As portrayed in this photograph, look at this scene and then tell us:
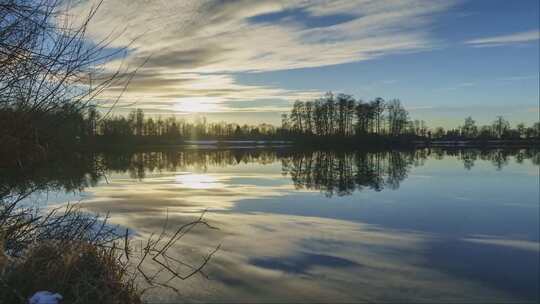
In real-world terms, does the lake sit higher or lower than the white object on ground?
lower

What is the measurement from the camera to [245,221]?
11672mm

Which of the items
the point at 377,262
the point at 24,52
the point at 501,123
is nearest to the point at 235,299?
the point at 377,262

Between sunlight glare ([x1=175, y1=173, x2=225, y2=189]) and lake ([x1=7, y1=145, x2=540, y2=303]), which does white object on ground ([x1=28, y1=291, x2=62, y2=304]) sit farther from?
sunlight glare ([x1=175, y1=173, x2=225, y2=189])

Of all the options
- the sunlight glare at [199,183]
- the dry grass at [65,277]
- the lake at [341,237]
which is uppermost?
the dry grass at [65,277]

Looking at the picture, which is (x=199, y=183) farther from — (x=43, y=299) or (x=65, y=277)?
(x=43, y=299)

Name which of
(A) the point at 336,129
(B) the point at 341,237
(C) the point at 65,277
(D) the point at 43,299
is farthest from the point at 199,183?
(A) the point at 336,129

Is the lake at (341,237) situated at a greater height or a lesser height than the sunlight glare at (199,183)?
lesser

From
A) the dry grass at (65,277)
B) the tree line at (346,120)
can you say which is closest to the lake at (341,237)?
the dry grass at (65,277)

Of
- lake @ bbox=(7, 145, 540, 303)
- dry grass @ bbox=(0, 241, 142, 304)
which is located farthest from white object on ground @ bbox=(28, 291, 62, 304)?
lake @ bbox=(7, 145, 540, 303)

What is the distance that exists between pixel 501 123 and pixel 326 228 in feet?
488

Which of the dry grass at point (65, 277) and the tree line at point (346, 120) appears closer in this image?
the dry grass at point (65, 277)

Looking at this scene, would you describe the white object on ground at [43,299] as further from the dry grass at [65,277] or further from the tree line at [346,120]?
the tree line at [346,120]

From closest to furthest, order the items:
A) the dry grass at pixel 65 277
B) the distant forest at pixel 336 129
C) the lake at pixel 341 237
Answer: the dry grass at pixel 65 277, the lake at pixel 341 237, the distant forest at pixel 336 129

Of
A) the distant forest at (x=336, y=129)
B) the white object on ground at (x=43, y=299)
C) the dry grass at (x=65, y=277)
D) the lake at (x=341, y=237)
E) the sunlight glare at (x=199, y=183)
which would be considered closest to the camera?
the white object on ground at (x=43, y=299)
